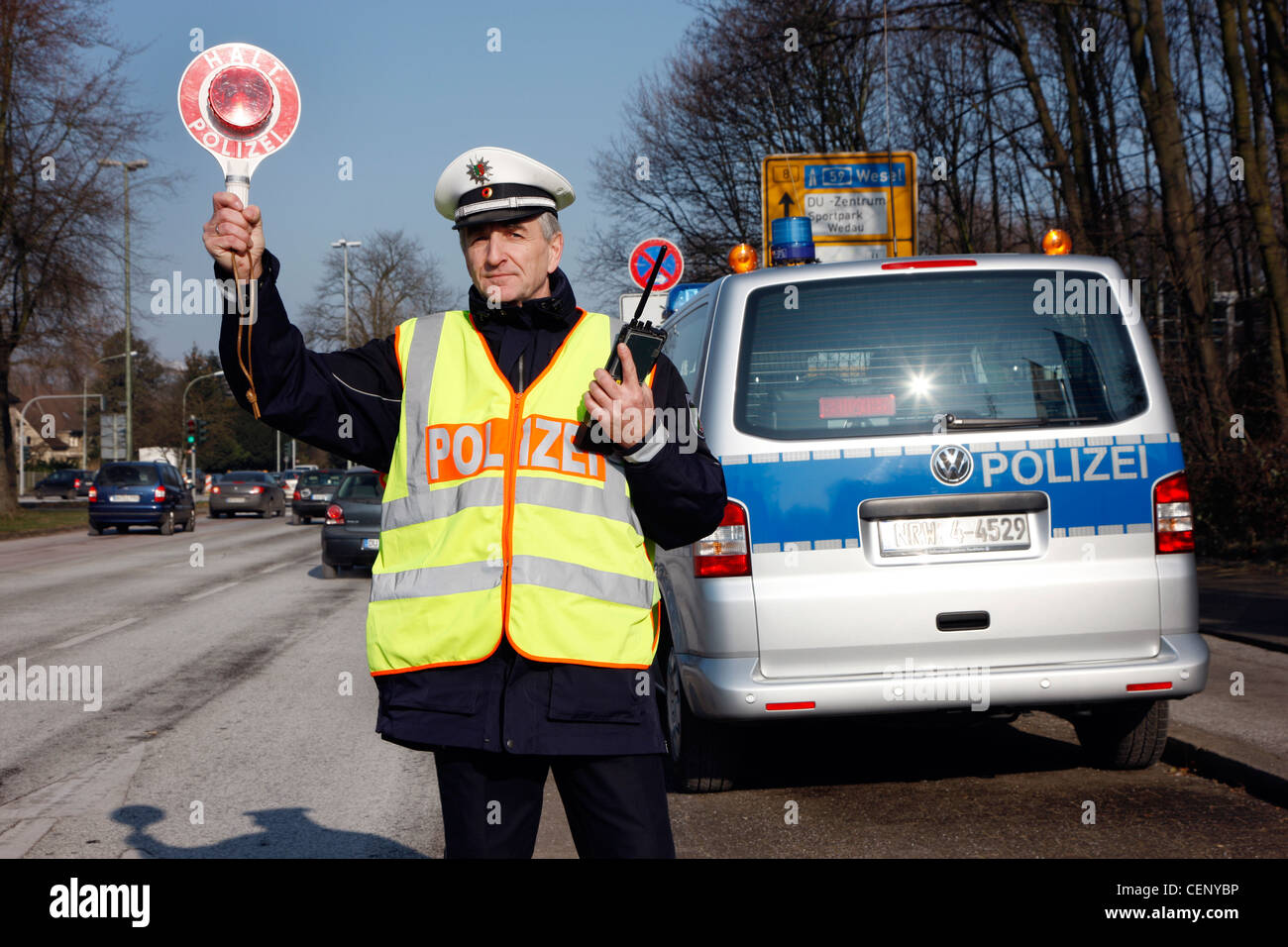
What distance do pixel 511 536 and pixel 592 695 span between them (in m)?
0.33

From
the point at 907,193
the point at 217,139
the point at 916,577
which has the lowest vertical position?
the point at 916,577

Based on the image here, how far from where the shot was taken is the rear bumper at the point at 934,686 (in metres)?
4.97

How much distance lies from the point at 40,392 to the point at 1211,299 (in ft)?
102

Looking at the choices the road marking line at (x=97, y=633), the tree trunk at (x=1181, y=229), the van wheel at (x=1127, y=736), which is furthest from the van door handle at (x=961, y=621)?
the tree trunk at (x=1181, y=229)

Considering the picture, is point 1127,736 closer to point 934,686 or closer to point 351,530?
point 934,686

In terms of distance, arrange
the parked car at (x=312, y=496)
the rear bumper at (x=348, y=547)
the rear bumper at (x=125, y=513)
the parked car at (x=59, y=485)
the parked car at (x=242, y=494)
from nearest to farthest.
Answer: the rear bumper at (x=348, y=547)
the rear bumper at (x=125, y=513)
the parked car at (x=312, y=496)
the parked car at (x=242, y=494)
the parked car at (x=59, y=485)

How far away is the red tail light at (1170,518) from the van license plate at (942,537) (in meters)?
0.52

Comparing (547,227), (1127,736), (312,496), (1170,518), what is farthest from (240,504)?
(547,227)

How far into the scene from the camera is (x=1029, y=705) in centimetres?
505

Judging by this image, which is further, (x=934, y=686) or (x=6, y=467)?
(x=6, y=467)

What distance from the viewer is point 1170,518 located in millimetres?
5121

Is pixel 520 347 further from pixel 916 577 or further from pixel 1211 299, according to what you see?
pixel 1211 299

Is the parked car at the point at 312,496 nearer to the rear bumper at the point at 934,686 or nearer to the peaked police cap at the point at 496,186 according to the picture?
the rear bumper at the point at 934,686
